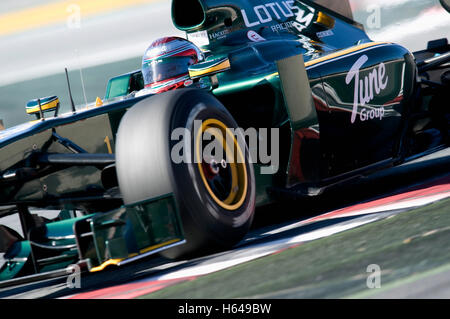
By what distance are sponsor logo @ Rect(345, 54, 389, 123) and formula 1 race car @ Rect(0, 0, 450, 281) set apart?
0.04ft

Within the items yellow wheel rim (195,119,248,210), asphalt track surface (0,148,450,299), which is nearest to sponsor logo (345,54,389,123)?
asphalt track surface (0,148,450,299)

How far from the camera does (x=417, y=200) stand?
11.8 feet

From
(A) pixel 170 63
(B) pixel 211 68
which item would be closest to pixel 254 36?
(A) pixel 170 63

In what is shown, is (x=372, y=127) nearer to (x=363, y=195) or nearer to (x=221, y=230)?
(x=363, y=195)

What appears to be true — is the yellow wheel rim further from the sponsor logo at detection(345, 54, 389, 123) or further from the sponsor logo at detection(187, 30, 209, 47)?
the sponsor logo at detection(187, 30, 209, 47)

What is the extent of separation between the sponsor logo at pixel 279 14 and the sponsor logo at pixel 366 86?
0.90 meters

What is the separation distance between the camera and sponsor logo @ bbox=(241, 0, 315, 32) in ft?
16.1

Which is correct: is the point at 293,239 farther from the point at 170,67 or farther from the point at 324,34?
the point at 324,34

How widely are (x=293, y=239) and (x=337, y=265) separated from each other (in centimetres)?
83

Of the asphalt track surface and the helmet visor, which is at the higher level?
the helmet visor

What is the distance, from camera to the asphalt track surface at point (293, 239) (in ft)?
8.16

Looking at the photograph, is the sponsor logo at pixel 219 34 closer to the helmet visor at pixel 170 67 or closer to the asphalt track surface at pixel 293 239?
the helmet visor at pixel 170 67

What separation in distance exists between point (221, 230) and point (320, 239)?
1.40 ft

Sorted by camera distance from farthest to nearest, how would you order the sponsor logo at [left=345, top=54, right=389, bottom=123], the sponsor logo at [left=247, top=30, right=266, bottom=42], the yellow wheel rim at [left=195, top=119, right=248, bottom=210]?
the sponsor logo at [left=247, top=30, right=266, bottom=42] < the sponsor logo at [left=345, top=54, right=389, bottom=123] < the yellow wheel rim at [left=195, top=119, right=248, bottom=210]
